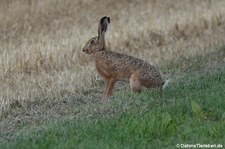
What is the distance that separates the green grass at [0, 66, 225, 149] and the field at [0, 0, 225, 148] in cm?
1

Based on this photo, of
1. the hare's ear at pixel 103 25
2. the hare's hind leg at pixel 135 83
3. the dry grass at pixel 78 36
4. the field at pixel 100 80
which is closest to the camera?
the field at pixel 100 80

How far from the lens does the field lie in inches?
308

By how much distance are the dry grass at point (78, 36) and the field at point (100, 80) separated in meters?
0.02

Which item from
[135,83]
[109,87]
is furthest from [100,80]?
[135,83]

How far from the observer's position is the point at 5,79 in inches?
500

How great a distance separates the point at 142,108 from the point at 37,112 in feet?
5.00

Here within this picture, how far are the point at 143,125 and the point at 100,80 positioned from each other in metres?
4.18

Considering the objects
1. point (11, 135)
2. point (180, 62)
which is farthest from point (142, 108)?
point (180, 62)

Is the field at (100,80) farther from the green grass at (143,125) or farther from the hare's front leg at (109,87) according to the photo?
the hare's front leg at (109,87)

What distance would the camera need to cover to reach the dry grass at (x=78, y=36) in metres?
12.3

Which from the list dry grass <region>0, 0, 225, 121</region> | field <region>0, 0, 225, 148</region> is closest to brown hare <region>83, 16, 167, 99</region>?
field <region>0, 0, 225, 148</region>

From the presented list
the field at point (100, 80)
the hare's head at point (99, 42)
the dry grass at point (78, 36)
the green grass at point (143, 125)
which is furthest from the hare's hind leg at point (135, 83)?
the dry grass at point (78, 36)

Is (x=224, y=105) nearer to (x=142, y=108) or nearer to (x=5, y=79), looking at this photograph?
(x=142, y=108)

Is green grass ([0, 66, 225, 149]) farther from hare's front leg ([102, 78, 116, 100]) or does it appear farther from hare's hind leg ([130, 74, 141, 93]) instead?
hare's front leg ([102, 78, 116, 100])
